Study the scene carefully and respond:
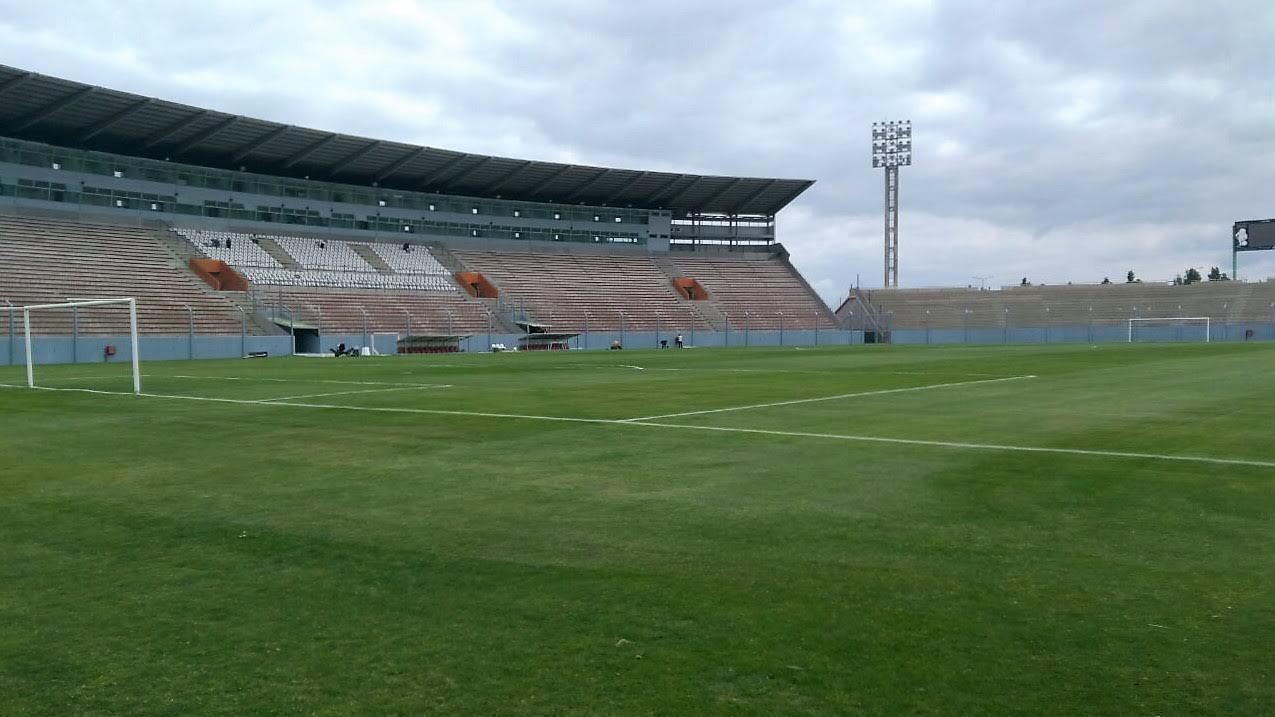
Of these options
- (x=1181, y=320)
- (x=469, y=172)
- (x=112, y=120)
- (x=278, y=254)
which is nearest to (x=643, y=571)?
(x=112, y=120)

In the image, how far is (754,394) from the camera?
19031mm

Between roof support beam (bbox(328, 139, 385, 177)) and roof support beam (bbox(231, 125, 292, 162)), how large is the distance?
233 inches

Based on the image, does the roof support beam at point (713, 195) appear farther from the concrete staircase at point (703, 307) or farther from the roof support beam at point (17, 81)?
the roof support beam at point (17, 81)

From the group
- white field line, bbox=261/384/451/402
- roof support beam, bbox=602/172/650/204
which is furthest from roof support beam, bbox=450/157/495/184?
white field line, bbox=261/384/451/402

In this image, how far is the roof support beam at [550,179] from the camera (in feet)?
243

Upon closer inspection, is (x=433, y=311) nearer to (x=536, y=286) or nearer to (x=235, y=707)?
(x=536, y=286)

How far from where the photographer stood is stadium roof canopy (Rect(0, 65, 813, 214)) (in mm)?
50875

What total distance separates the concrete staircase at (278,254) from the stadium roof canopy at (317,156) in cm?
543

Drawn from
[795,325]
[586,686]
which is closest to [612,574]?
[586,686]

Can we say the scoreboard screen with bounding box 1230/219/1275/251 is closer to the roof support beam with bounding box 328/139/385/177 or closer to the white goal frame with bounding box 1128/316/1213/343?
the white goal frame with bounding box 1128/316/1213/343

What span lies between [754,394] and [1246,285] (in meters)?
80.6

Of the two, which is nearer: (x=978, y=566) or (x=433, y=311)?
(x=978, y=566)

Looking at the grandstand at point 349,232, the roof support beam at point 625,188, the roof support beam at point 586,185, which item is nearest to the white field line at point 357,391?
the grandstand at point 349,232

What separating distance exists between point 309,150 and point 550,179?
1941 cm
